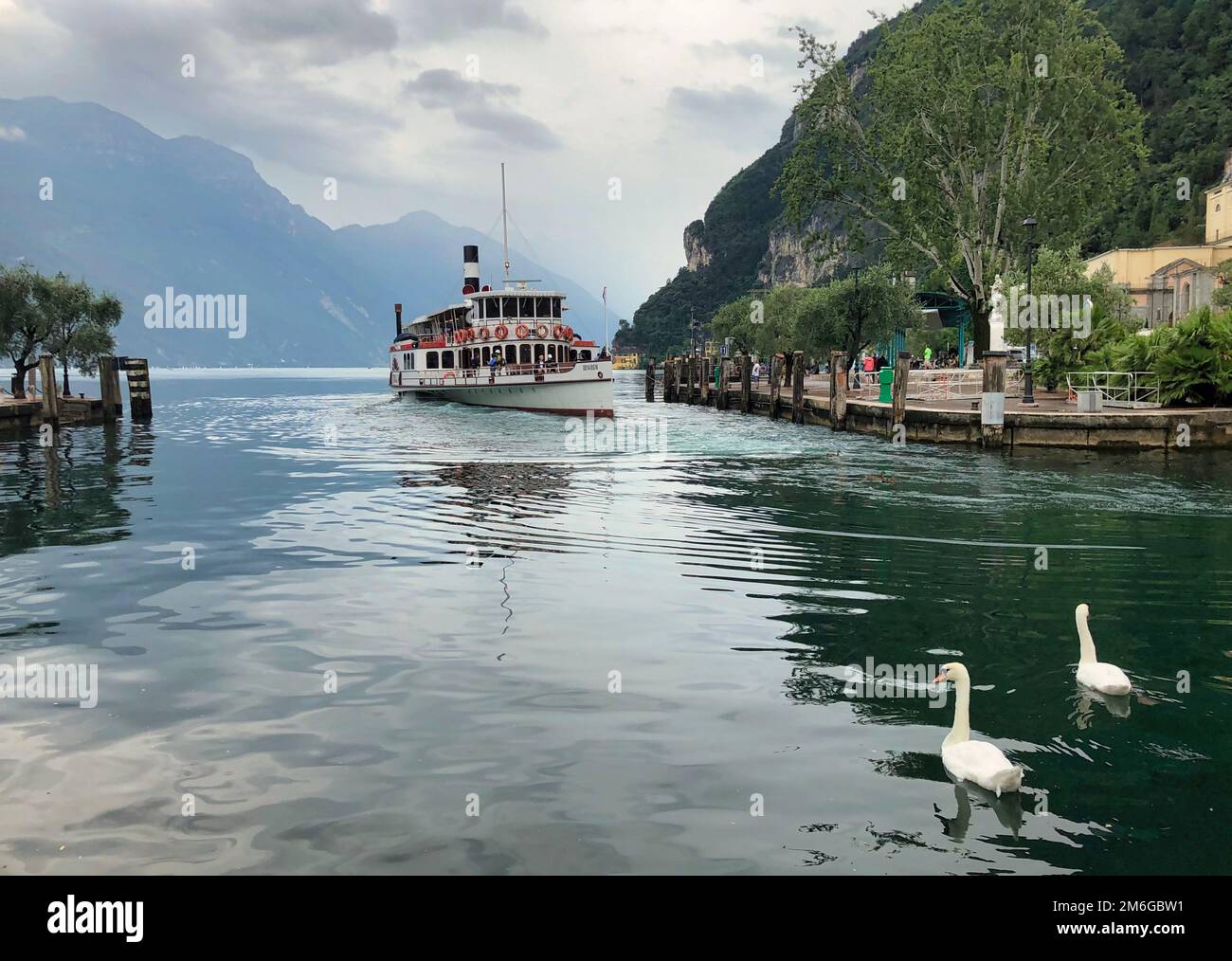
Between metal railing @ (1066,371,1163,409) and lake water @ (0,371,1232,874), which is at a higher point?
metal railing @ (1066,371,1163,409)

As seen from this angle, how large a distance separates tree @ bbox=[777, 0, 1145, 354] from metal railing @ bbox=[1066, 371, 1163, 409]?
10649mm

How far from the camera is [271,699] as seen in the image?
809cm

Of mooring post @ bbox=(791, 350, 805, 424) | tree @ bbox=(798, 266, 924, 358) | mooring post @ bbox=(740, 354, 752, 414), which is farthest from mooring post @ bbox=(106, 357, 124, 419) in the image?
tree @ bbox=(798, 266, 924, 358)

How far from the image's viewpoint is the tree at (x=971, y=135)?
134ft

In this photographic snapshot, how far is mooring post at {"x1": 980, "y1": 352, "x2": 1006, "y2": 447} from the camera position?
27.4m

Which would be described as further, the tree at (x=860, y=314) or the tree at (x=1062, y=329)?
the tree at (x=860, y=314)

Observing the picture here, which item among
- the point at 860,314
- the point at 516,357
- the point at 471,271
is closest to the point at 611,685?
the point at 516,357

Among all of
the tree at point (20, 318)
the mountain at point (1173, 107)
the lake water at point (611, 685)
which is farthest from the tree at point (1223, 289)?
the tree at point (20, 318)

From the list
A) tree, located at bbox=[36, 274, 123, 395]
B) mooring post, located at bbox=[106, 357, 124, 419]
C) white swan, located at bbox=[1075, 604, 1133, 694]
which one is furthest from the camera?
tree, located at bbox=[36, 274, 123, 395]

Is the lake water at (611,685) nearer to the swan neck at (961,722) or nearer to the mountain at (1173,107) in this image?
the swan neck at (961,722)

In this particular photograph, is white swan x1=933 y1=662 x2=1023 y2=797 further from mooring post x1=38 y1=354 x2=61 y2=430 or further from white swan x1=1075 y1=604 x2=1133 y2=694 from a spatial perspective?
mooring post x1=38 y1=354 x2=61 y2=430

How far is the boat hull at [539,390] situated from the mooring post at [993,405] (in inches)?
888

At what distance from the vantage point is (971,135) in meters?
41.6

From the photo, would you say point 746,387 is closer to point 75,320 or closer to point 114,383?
point 114,383
